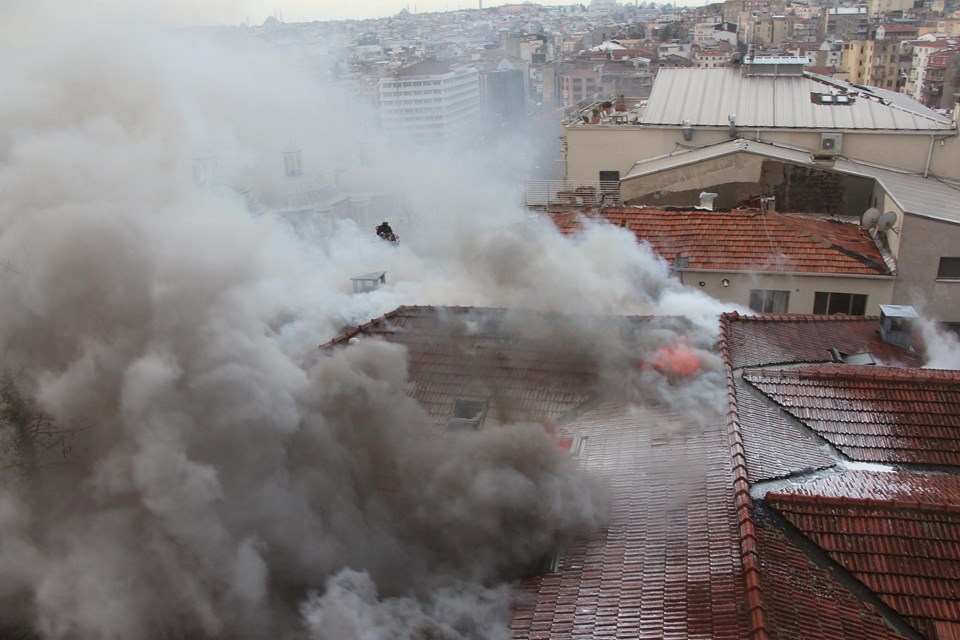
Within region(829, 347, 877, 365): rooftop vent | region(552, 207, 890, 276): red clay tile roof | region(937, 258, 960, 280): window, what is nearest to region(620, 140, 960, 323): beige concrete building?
region(937, 258, 960, 280): window

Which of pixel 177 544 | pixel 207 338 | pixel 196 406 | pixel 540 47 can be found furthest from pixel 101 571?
pixel 540 47

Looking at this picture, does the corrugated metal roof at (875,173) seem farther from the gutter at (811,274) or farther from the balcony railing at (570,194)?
the gutter at (811,274)

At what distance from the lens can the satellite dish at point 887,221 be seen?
16.5 m

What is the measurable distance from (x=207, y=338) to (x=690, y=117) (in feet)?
55.8

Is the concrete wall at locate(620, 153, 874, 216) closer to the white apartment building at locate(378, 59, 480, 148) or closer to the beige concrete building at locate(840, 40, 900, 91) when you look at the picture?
→ the white apartment building at locate(378, 59, 480, 148)

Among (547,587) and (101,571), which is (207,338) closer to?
(101,571)

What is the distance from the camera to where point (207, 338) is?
31.0ft

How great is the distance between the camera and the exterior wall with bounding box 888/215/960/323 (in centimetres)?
1598

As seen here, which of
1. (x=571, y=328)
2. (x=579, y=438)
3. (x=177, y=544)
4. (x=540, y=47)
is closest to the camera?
(x=177, y=544)

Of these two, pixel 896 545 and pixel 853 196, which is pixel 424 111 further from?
pixel 896 545

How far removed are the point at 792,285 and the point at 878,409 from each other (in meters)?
7.23

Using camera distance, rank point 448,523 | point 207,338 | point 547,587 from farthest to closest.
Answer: point 207,338, point 448,523, point 547,587

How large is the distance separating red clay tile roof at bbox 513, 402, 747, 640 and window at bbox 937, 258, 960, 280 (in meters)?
9.35

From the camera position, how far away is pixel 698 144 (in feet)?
73.8
